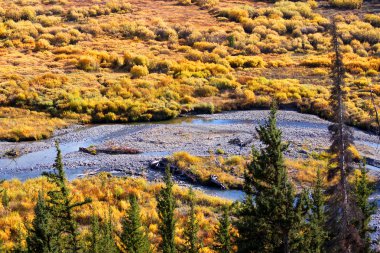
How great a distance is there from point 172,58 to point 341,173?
6423 centimetres

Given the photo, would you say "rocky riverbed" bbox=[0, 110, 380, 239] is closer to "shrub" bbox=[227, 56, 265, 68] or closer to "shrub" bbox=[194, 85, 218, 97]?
"shrub" bbox=[194, 85, 218, 97]

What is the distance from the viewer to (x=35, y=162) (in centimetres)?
4544

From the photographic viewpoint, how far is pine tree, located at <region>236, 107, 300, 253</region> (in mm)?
18906

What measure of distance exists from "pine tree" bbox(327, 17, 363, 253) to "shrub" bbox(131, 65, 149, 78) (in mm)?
55328

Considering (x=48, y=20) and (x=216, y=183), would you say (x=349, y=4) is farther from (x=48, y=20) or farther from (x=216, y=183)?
(x=216, y=183)

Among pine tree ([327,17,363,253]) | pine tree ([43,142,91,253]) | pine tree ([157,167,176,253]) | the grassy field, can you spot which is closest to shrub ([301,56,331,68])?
the grassy field

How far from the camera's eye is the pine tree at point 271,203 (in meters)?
18.9

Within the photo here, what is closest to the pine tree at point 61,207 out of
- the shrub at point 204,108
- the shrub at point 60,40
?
the shrub at point 204,108

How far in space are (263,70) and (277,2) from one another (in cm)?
4474

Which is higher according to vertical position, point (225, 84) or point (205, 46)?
point (205, 46)

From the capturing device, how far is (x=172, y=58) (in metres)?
78.4

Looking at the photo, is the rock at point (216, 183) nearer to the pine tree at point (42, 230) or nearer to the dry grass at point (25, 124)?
the dry grass at point (25, 124)

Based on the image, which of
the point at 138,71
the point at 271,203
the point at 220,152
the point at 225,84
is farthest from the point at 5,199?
the point at 225,84

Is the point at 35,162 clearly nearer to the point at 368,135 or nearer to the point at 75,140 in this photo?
the point at 75,140
